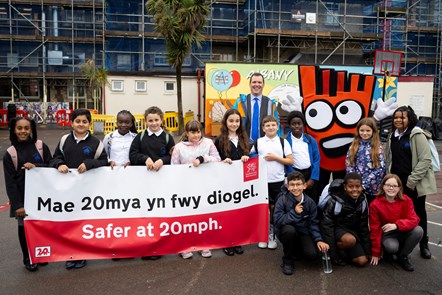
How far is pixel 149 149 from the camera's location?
4.53m

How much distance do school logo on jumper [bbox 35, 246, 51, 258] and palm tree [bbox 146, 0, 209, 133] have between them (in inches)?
576

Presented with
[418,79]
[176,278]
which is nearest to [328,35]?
[418,79]

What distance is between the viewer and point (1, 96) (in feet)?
92.1

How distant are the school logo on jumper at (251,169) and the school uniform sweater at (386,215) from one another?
136 centimetres

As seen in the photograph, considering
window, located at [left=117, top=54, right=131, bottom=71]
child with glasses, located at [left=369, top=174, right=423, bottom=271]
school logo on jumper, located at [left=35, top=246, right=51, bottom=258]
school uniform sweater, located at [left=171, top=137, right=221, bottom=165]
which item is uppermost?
window, located at [left=117, top=54, right=131, bottom=71]

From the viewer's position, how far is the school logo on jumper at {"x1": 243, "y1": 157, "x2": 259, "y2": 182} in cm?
461

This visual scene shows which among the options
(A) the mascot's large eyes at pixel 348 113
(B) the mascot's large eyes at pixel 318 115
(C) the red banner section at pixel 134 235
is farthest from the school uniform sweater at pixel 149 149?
(A) the mascot's large eyes at pixel 348 113

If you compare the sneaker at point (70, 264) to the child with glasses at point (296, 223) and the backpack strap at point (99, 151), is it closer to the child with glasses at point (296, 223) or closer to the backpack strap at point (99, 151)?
the backpack strap at point (99, 151)

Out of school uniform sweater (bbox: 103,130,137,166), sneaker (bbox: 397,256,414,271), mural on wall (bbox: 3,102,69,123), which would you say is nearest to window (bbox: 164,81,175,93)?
mural on wall (bbox: 3,102,69,123)

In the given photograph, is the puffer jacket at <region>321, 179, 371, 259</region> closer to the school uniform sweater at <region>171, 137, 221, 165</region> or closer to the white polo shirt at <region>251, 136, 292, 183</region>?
the white polo shirt at <region>251, 136, 292, 183</region>

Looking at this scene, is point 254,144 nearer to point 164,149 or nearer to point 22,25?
point 164,149

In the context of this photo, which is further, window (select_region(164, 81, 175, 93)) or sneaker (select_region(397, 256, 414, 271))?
window (select_region(164, 81, 175, 93))

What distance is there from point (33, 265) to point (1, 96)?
91.6 ft

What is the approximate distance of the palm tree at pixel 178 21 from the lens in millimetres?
17422
